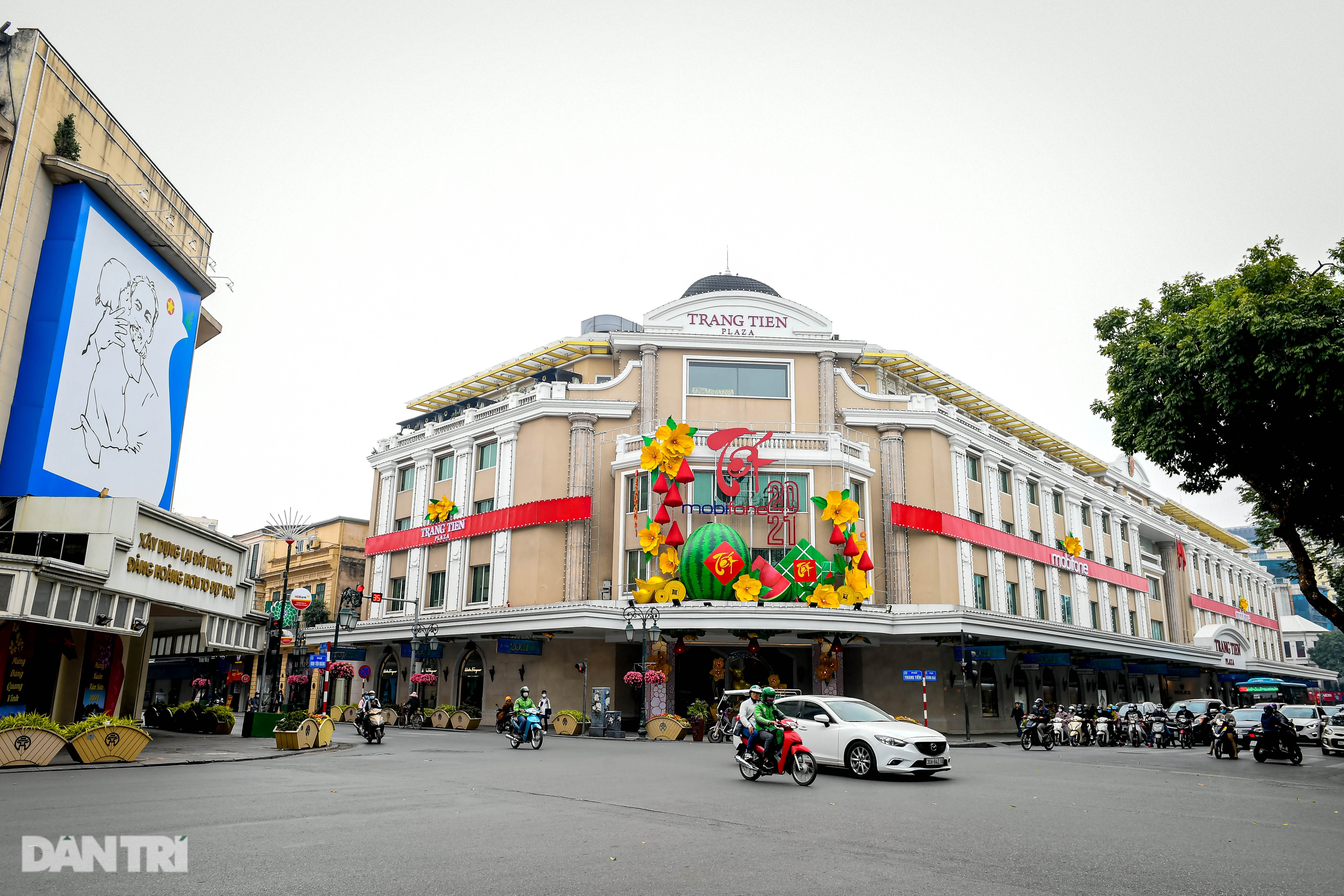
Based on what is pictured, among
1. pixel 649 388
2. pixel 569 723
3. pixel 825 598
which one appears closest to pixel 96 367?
pixel 569 723

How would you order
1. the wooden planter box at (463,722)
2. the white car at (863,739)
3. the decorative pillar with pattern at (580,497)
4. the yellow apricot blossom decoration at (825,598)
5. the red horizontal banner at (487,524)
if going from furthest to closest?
the red horizontal banner at (487,524) < the decorative pillar with pattern at (580,497) < the wooden planter box at (463,722) < the yellow apricot blossom decoration at (825,598) < the white car at (863,739)

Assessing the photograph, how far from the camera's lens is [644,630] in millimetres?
32438

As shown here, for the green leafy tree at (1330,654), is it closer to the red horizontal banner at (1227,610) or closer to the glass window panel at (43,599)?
the red horizontal banner at (1227,610)

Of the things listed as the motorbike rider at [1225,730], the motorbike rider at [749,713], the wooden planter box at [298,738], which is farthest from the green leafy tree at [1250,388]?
the wooden planter box at [298,738]

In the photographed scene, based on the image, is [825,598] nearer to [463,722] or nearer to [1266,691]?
[463,722]

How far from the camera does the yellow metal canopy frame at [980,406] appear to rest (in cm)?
4497

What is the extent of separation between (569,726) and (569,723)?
0.33 feet

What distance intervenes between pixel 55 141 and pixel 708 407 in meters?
25.5

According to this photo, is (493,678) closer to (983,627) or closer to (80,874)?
(983,627)

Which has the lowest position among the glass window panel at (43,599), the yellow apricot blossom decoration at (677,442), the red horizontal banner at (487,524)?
the glass window panel at (43,599)

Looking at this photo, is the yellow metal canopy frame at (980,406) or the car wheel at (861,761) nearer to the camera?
the car wheel at (861,761)

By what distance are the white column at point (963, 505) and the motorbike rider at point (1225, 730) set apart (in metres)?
14.5

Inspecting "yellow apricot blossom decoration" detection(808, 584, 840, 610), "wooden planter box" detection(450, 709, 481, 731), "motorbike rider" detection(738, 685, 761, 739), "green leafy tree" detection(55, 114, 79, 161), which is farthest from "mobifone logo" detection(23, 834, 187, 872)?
"wooden planter box" detection(450, 709, 481, 731)

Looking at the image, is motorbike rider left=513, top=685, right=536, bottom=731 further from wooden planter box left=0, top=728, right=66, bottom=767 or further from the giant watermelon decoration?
wooden planter box left=0, top=728, right=66, bottom=767
